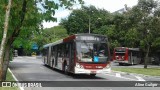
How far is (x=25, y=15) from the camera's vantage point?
67.7 ft

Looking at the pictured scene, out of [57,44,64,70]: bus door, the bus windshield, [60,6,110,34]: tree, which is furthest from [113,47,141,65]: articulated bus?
the bus windshield

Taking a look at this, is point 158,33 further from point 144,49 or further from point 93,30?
point 93,30

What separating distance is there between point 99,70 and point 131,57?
31.6 meters

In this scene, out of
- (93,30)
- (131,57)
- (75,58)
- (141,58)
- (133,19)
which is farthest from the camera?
(93,30)

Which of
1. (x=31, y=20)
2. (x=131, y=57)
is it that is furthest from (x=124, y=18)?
(x=31, y=20)

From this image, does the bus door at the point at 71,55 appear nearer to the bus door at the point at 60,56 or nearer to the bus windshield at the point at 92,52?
the bus windshield at the point at 92,52

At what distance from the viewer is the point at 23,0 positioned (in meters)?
19.9

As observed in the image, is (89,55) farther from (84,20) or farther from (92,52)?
(84,20)

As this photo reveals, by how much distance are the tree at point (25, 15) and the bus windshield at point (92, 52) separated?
3.60 meters

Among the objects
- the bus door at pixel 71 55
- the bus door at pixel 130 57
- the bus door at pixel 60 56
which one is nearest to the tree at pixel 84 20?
the bus door at pixel 130 57

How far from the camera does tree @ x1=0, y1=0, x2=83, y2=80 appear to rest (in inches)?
798

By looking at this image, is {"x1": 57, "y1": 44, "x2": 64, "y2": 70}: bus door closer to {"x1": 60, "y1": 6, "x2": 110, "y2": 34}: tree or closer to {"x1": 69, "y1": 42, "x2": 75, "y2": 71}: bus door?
{"x1": 69, "y1": 42, "x2": 75, "y2": 71}: bus door

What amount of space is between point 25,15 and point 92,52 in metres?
5.53

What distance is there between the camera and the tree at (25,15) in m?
20.3
